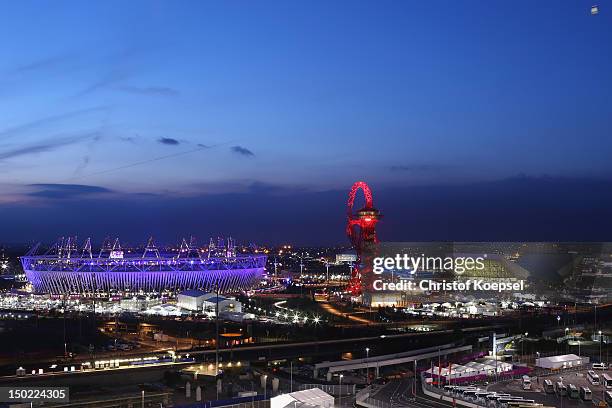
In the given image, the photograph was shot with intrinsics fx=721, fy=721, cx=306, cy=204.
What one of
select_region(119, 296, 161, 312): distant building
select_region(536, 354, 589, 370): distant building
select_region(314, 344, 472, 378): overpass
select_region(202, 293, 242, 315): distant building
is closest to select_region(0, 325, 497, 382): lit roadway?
select_region(314, 344, 472, 378): overpass

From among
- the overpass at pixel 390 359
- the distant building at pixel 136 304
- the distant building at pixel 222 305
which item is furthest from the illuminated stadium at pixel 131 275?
the overpass at pixel 390 359

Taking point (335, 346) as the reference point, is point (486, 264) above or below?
above

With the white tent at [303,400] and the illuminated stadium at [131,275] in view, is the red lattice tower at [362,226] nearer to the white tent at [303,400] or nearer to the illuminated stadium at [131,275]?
the illuminated stadium at [131,275]

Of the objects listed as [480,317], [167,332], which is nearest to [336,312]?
[480,317]

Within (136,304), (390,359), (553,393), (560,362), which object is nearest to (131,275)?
(136,304)

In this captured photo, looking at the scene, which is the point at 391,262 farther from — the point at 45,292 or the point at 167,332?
the point at 45,292

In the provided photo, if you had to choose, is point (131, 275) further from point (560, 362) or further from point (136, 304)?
point (560, 362)
